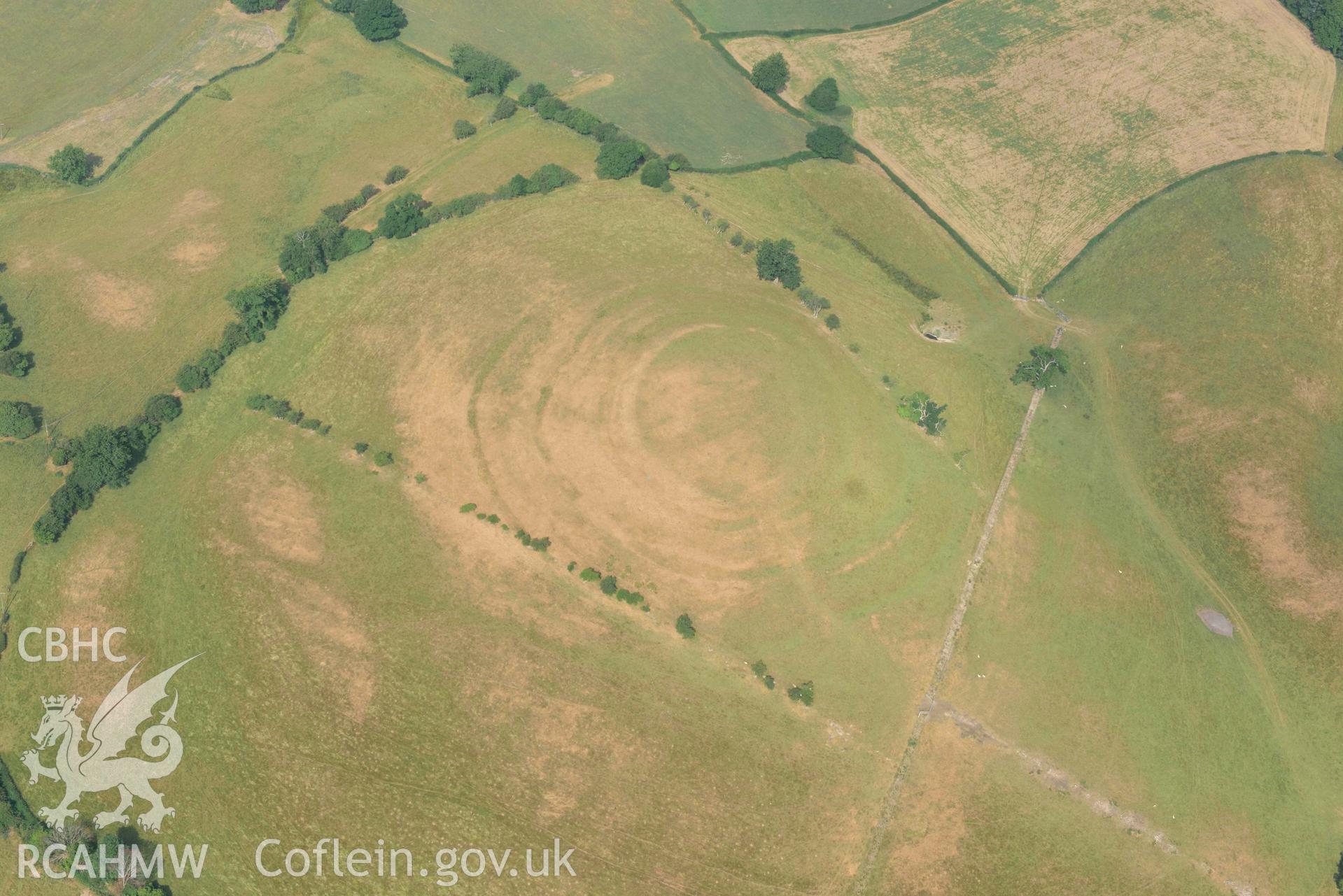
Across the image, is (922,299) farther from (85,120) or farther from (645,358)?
(85,120)

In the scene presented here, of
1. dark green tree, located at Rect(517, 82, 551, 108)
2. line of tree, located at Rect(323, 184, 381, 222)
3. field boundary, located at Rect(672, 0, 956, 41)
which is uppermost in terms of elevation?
field boundary, located at Rect(672, 0, 956, 41)

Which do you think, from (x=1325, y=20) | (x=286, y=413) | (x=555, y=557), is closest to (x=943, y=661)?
(x=555, y=557)

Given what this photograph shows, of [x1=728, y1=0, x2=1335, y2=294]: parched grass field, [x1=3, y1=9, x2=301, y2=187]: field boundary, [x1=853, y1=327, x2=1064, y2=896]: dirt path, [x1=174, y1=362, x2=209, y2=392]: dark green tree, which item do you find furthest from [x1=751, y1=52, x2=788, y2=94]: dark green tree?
[x1=174, y1=362, x2=209, y2=392]: dark green tree

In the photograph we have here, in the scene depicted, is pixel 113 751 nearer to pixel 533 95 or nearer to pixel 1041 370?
pixel 533 95

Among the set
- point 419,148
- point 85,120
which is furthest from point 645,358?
point 85,120

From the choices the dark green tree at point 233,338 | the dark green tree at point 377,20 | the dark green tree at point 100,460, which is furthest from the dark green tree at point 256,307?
the dark green tree at point 377,20

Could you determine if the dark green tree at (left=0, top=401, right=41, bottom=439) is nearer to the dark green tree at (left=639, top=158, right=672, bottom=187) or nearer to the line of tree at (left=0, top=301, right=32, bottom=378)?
the line of tree at (left=0, top=301, right=32, bottom=378)
